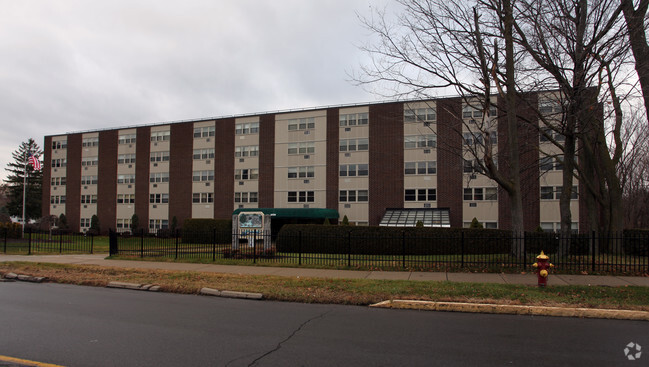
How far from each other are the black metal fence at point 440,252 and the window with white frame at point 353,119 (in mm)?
19734

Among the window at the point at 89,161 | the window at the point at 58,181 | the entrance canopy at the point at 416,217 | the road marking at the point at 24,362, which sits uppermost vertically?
the window at the point at 89,161

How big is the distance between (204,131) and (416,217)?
26.1 m

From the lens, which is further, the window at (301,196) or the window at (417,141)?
the window at (301,196)

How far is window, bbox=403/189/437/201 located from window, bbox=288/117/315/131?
1187 cm

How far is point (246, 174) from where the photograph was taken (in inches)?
1747

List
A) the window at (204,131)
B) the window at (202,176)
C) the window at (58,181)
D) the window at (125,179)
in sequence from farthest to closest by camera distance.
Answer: the window at (58,181) < the window at (125,179) < the window at (204,131) < the window at (202,176)

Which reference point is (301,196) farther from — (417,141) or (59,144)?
(59,144)

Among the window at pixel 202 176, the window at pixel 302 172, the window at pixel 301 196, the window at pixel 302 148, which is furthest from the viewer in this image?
the window at pixel 202 176

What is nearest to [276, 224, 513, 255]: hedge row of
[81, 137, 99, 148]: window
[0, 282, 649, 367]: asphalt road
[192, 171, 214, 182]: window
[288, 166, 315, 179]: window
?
[0, 282, 649, 367]: asphalt road

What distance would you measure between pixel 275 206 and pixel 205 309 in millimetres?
34849

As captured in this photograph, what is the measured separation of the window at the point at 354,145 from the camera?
40000 mm

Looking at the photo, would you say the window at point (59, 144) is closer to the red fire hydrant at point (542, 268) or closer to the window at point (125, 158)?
the window at point (125, 158)

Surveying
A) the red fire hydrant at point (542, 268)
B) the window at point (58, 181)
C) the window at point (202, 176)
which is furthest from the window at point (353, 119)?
the window at point (58, 181)

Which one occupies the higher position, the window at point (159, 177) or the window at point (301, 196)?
the window at point (159, 177)
